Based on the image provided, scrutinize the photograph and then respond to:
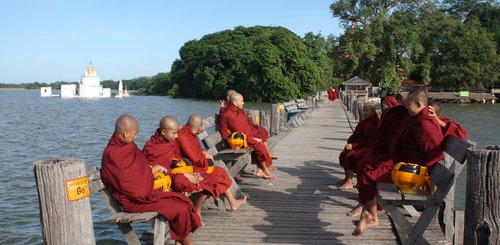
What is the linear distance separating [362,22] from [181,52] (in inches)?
1355

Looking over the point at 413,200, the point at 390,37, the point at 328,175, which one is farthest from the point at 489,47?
the point at 413,200

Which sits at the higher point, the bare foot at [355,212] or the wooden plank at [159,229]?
the wooden plank at [159,229]

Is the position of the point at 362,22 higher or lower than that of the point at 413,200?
higher

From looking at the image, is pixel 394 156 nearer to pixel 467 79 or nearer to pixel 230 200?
pixel 230 200

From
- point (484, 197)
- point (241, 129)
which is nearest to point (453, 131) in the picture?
point (484, 197)

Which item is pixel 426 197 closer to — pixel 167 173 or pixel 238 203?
pixel 167 173

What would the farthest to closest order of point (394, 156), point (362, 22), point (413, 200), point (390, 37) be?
point (362, 22) < point (390, 37) < point (394, 156) < point (413, 200)

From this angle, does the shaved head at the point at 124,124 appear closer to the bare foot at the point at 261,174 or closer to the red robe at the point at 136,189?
the red robe at the point at 136,189

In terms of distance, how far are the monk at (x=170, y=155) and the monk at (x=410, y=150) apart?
157cm

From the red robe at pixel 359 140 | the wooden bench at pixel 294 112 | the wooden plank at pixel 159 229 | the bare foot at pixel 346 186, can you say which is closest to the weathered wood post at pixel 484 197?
the wooden plank at pixel 159 229

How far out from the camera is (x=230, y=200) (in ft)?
19.2

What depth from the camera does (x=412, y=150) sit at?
475 cm

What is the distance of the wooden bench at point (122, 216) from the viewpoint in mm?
3896

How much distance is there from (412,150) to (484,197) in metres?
1.53
